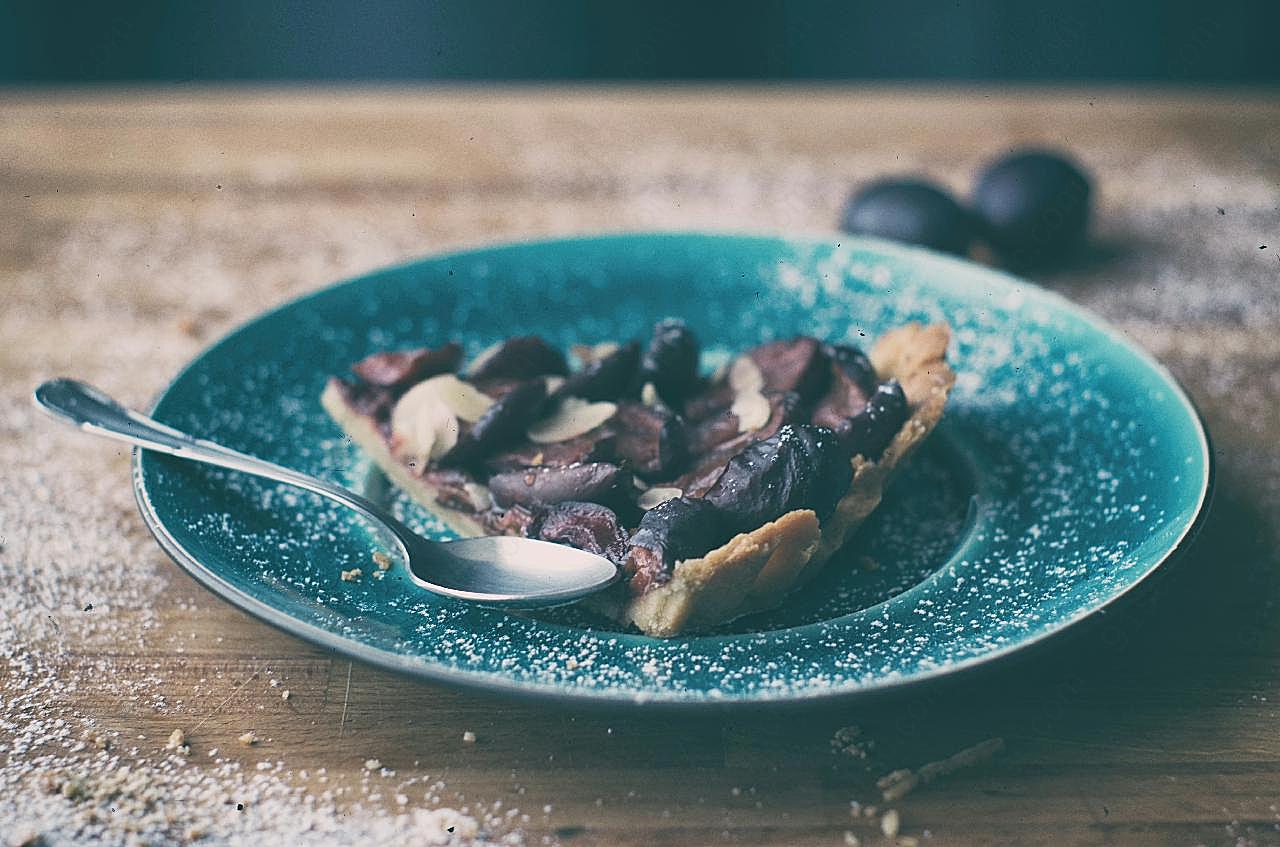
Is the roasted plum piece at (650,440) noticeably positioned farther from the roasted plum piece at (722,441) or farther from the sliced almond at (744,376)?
the sliced almond at (744,376)

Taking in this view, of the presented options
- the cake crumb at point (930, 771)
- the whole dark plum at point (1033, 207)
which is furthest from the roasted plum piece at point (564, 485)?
the whole dark plum at point (1033, 207)

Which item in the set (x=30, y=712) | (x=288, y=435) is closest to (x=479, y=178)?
(x=288, y=435)

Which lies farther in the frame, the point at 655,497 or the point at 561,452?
the point at 561,452

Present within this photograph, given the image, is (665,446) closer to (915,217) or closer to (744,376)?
(744,376)

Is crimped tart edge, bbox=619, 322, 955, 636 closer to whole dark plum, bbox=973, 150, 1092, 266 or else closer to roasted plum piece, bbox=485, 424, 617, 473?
roasted plum piece, bbox=485, 424, 617, 473

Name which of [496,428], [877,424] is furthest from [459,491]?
[877,424]

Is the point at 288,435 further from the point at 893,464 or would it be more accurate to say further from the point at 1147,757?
the point at 1147,757

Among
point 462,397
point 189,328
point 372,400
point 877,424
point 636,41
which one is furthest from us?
point 636,41
